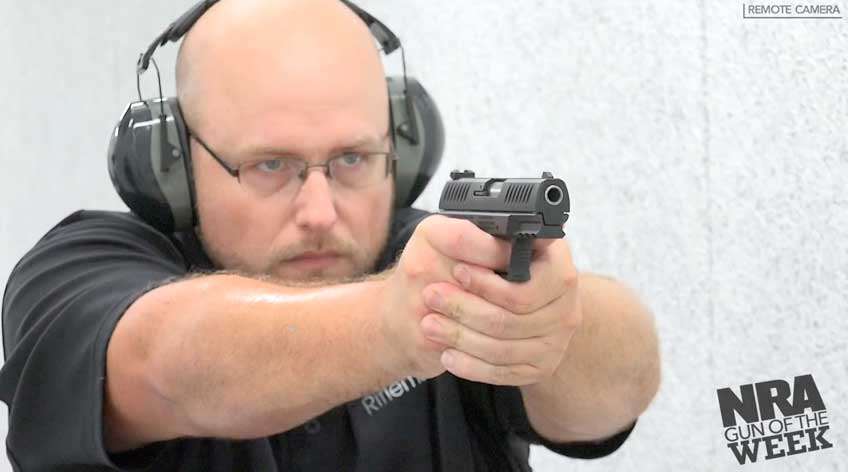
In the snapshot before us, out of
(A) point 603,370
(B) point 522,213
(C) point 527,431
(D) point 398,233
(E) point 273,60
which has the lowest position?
(C) point 527,431

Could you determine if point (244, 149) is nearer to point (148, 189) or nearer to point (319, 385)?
point (148, 189)

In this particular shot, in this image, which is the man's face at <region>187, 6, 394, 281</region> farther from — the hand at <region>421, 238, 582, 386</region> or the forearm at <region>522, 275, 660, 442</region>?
the hand at <region>421, 238, 582, 386</region>

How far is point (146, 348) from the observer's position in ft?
3.09

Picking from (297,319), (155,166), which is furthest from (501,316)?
(155,166)

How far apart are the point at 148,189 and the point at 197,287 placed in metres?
0.35

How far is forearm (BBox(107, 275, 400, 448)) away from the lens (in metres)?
0.86

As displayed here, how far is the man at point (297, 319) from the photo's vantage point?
0.78 m

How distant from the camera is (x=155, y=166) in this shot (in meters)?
1.27

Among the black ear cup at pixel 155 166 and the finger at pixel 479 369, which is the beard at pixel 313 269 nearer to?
the black ear cup at pixel 155 166

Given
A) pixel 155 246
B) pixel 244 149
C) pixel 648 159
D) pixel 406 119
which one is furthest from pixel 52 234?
pixel 648 159

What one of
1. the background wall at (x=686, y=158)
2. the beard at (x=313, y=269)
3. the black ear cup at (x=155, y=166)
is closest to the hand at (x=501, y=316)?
the beard at (x=313, y=269)

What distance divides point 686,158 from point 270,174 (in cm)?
77

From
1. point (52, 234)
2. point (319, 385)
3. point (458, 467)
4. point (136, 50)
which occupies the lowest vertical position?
point (458, 467)

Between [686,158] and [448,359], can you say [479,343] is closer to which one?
[448,359]
